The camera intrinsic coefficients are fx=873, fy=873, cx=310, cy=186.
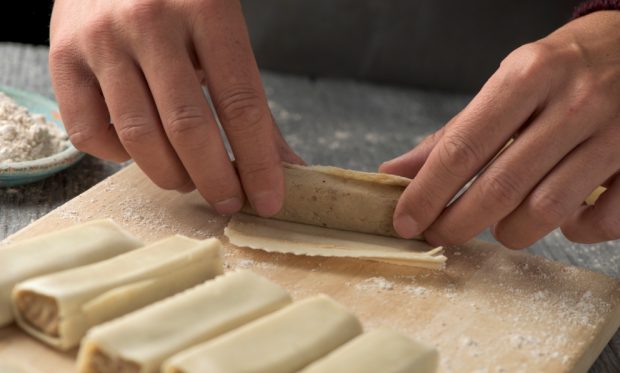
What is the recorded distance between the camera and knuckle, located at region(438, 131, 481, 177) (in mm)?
1905

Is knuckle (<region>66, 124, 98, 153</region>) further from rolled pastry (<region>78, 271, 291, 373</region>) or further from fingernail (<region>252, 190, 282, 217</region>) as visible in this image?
rolled pastry (<region>78, 271, 291, 373</region>)

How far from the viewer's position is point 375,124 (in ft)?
11.0

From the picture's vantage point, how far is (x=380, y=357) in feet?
4.89

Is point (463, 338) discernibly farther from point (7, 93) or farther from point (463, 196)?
point (7, 93)

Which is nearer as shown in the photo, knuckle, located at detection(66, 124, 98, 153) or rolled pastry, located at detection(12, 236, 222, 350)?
rolled pastry, located at detection(12, 236, 222, 350)

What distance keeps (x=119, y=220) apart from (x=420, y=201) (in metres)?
0.72

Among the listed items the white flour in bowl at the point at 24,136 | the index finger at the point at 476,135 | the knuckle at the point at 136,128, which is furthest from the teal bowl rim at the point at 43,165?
the index finger at the point at 476,135

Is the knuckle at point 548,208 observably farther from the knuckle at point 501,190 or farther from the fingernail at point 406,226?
the fingernail at point 406,226

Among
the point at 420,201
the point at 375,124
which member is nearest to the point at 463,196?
the point at 420,201

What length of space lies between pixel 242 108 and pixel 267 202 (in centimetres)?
25

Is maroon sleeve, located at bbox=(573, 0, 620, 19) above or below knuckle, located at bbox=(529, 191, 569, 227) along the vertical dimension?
above

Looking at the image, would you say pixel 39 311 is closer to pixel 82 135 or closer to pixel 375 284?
pixel 82 135

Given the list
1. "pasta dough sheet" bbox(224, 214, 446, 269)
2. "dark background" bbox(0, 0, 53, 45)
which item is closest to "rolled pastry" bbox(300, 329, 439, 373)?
"pasta dough sheet" bbox(224, 214, 446, 269)

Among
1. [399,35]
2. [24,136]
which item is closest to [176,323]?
[24,136]
